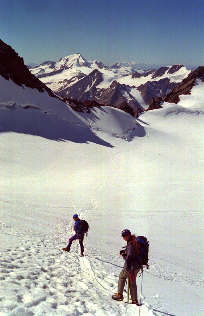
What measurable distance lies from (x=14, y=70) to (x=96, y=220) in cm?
4192

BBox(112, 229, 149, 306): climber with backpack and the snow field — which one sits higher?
BBox(112, 229, 149, 306): climber with backpack

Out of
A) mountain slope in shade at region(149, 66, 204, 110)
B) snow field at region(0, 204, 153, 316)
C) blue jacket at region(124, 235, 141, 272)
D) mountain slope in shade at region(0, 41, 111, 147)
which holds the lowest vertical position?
snow field at region(0, 204, 153, 316)

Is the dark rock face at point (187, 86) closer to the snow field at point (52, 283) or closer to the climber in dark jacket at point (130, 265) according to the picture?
the snow field at point (52, 283)

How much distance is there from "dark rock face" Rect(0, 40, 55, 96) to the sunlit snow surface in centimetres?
811

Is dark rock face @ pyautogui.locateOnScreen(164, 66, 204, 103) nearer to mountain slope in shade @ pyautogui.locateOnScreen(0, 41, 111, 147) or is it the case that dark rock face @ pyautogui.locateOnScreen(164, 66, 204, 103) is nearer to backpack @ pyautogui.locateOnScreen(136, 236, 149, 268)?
mountain slope in shade @ pyautogui.locateOnScreen(0, 41, 111, 147)

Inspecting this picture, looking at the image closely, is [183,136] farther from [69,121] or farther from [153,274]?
[153,274]

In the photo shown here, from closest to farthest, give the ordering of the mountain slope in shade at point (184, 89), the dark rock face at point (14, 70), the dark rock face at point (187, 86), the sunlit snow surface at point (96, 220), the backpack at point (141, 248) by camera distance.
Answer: the backpack at point (141, 248) < the sunlit snow surface at point (96, 220) < the dark rock face at point (14, 70) < the mountain slope in shade at point (184, 89) < the dark rock face at point (187, 86)

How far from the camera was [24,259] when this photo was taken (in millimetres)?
10203

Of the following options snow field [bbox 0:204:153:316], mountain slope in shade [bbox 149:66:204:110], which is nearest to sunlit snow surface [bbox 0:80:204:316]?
snow field [bbox 0:204:153:316]

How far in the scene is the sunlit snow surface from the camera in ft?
26.9

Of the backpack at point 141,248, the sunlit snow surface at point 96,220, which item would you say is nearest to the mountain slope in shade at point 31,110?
the sunlit snow surface at point 96,220

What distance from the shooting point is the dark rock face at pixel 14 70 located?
5153 centimetres

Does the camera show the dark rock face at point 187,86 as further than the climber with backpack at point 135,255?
Yes

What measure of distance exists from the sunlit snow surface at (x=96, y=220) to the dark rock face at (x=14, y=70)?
319 inches
